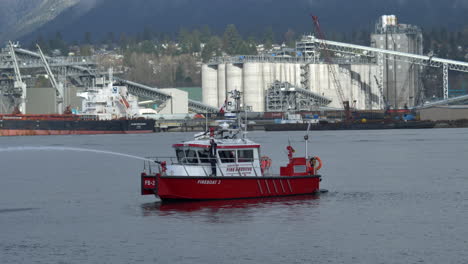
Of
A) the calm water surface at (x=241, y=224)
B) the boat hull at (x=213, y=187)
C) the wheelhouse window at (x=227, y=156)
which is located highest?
the wheelhouse window at (x=227, y=156)

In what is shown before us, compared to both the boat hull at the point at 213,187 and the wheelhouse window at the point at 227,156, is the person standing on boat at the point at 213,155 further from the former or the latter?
the boat hull at the point at 213,187

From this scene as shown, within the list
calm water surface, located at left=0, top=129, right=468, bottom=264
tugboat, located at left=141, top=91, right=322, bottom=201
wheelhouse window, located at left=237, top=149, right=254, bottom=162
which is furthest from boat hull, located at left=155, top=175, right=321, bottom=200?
wheelhouse window, located at left=237, top=149, right=254, bottom=162

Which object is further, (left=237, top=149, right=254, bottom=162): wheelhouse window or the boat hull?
(left=237, top=149, right=254, bottom=162): wheelhouse window

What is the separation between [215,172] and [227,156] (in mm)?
1319

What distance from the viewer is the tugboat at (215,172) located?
52.1 meters

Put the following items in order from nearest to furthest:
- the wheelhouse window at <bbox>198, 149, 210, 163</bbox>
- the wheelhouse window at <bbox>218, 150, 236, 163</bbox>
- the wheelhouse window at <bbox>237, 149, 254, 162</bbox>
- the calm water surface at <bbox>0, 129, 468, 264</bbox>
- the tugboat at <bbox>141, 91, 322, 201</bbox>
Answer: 1. the calm water surface at <bbox>0, 129, 468, 264</bbox>
2. the tugboat at <bbox>141, 91, 322, 201</bbox>
3. the wheelhouse window at <bbox>198, 149, 210, 163</bbox>
4. the wheelhouse window at <bbox>218, 150, 236, 163</bbox>
5. the wheelhouse window at <bbox>237, 149, 254, 162</bbox>

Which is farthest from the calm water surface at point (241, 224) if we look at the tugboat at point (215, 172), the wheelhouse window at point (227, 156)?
the wheelhouse window at point (227, 156)

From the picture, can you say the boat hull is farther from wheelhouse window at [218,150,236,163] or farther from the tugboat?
wheelhouse window at [218,150,236,163]

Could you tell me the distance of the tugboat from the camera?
171 ft

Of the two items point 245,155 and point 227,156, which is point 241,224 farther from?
point 245,155

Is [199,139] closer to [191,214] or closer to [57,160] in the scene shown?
[191,214]

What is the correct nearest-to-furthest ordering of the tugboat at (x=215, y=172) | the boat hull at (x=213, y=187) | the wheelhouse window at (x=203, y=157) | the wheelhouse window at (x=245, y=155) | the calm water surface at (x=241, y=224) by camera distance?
the calm water surface at (x=241, y=224), the boat hull at (x=213, y=187), the tugboat at (x=215, y=172), the wheelhouse window at (x=203, y=157), the wheelhouse window at (x=245, y=155)

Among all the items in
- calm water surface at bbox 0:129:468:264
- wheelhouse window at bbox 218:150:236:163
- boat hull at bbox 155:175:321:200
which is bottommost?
calm water surface at bbox 0:129:468:264

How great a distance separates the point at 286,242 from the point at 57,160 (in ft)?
226
